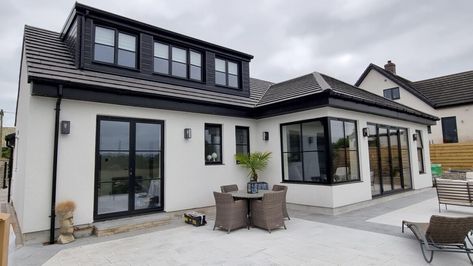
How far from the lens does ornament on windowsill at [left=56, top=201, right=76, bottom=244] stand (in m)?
5.62

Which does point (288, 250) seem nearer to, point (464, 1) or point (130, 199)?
point (130, 199)

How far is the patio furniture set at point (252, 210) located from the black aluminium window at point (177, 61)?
4839mm

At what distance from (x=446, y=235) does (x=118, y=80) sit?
26.5 feet

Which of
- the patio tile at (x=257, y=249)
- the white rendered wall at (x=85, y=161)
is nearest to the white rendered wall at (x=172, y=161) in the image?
the white rendered wall at (x=85, y=161)

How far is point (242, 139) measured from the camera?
1004 centimetres

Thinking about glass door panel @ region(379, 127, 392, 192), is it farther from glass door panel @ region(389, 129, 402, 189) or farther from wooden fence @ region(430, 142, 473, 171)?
wooden fence @ region(430, 142, 473, 171)

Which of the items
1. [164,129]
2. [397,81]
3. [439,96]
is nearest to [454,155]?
[439,96]

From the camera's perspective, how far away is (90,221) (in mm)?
6340

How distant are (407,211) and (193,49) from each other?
28.6 feet

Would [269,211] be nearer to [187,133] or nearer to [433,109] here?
[187,133]

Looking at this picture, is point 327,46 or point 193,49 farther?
point 327,46

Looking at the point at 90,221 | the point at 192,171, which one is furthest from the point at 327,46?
the point at 90,221

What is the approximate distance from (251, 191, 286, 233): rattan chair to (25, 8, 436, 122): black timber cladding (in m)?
3.33

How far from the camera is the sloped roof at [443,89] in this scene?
17.7 meters
